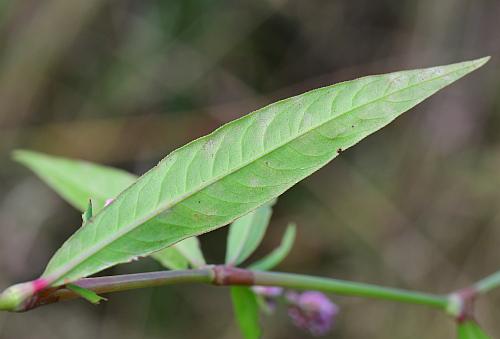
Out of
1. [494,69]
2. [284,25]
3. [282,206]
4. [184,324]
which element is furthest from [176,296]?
[494,69]

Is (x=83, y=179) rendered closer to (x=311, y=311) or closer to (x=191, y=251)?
(x=191, y=251)

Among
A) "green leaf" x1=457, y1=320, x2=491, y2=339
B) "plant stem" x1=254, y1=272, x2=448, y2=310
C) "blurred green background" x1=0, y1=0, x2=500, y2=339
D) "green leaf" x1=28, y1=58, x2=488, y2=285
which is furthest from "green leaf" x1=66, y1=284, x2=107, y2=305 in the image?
"blurred green background" x1=0, y1=0, x2=500, y2=339

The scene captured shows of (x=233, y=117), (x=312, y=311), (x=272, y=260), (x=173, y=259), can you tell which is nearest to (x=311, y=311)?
(x=312, y=311)

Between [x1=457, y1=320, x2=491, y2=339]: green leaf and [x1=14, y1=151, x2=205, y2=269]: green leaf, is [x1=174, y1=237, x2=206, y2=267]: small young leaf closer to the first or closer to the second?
[x1=14, y1=151, x2=205, y2=269]: green leaf

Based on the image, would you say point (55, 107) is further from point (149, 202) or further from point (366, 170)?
point (149, 202)

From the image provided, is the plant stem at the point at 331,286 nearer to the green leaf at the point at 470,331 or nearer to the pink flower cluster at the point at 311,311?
the green leaf at the point at 470,331

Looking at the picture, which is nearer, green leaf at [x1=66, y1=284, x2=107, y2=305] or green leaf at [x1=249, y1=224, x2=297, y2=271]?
green leaf at [x1=66, y1=284, x2=107, y2=305]
